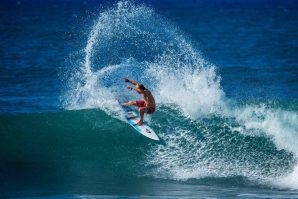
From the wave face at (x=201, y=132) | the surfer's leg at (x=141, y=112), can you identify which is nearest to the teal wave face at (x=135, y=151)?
the wave face at (x=201, y=132)

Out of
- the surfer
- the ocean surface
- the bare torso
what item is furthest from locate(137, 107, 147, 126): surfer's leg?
the ocean surface

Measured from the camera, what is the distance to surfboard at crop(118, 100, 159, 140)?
16.5m

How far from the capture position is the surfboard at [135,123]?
54.1ft

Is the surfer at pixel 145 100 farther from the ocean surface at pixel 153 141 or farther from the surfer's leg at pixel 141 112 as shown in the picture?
the ocean surface at pixel 153 141

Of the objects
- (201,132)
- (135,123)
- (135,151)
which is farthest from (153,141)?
(201,132)

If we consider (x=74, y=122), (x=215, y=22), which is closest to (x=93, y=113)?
(x=74, y=122)

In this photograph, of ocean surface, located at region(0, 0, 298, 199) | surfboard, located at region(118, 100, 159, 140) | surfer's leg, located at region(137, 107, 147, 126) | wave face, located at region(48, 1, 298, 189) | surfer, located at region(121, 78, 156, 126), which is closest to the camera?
ocean surface, located at region(0, 0, 298, 199)

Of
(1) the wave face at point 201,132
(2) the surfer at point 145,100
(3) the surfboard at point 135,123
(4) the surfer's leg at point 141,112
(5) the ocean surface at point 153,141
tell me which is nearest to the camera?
(5) the ocean surface at point 153,141

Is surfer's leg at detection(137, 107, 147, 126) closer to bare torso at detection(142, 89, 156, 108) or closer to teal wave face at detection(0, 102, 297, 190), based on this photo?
bare torso at detection(142, 89, 156, 108)

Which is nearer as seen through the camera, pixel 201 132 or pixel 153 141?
pixel 153 141

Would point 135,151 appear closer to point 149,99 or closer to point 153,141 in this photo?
point 153,141

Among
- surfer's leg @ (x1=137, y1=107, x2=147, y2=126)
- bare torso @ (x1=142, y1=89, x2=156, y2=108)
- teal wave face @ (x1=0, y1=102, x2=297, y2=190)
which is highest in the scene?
bare torso @ (x1=142, y1=89, x2=156, y2=108)

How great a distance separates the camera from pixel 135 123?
1703 cm

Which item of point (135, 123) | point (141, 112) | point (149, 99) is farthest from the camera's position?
point (135, 123)
